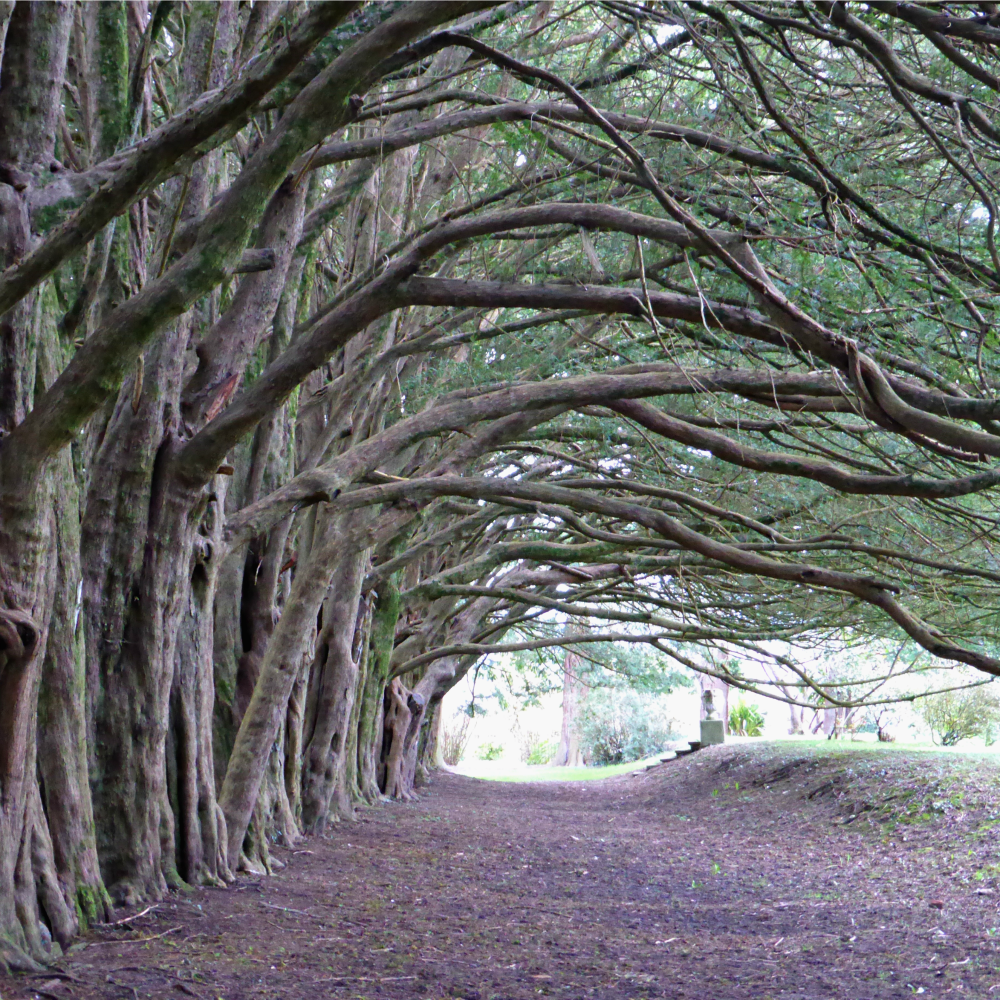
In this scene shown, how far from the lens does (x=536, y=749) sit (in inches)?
1585

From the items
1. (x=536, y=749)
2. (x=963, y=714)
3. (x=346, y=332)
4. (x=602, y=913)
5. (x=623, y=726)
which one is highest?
(x=346, y=332)

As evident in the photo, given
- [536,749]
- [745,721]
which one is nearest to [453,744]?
[536,749]

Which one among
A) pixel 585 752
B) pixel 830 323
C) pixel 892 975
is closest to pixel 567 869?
pixel 892 975

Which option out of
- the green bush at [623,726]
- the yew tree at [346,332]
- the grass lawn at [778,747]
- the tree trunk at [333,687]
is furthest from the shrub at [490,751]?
the yew tree at [346,332]

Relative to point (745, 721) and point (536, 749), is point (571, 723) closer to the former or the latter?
point (745, 721)

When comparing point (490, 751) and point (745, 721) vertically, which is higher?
point (745, 721)

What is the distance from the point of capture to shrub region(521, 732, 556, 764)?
39719 millimetres

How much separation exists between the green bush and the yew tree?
72.1 feet

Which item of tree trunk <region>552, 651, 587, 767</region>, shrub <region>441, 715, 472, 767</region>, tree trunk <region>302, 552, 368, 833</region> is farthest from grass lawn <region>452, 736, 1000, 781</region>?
tree trunk <region>302, 552, 368, 833</region>

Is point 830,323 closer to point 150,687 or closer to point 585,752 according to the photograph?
point 150,687

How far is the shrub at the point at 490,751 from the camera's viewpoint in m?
42.3

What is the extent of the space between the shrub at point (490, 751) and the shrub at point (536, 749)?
177 cm

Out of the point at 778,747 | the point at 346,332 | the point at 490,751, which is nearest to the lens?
the point at 346,332

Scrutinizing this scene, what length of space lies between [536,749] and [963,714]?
830 inches
